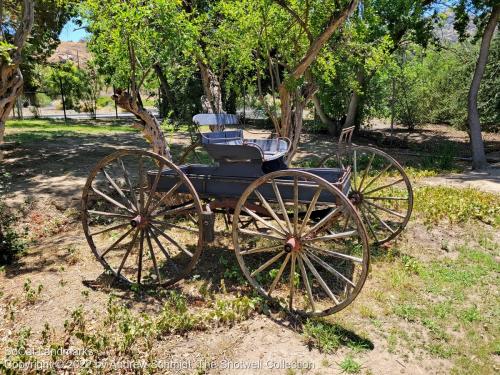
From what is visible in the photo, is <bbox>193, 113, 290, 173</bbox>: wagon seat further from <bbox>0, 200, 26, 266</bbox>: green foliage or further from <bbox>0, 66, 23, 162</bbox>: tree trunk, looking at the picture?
<bbox>0, 200, 26, 266</bbox>: green foliage

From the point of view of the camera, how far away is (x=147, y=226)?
4562mm

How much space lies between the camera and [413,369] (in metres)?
3.48

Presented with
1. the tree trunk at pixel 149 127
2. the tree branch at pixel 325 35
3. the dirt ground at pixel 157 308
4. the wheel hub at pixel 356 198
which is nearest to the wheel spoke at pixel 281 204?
the dirt ground at pixel 157 308

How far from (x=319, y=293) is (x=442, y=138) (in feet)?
52.4

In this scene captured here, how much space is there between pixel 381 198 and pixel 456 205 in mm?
2525

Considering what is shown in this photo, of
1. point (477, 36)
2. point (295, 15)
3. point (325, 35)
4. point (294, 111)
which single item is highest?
point (477, 36)

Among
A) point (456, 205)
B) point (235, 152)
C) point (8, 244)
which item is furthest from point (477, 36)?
point (8, 244)

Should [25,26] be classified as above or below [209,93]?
above

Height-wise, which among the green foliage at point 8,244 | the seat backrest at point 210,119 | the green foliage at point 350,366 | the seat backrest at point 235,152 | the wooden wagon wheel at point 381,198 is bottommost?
the green foliage at point 350,366

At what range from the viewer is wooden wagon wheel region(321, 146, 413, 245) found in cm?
558

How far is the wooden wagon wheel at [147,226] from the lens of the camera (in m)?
4.42

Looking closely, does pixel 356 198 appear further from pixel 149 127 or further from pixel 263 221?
pixel 149 127

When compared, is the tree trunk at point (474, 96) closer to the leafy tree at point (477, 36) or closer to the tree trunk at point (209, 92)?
the leafy tree at point (477, 36)

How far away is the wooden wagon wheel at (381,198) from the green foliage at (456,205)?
1.04ft
